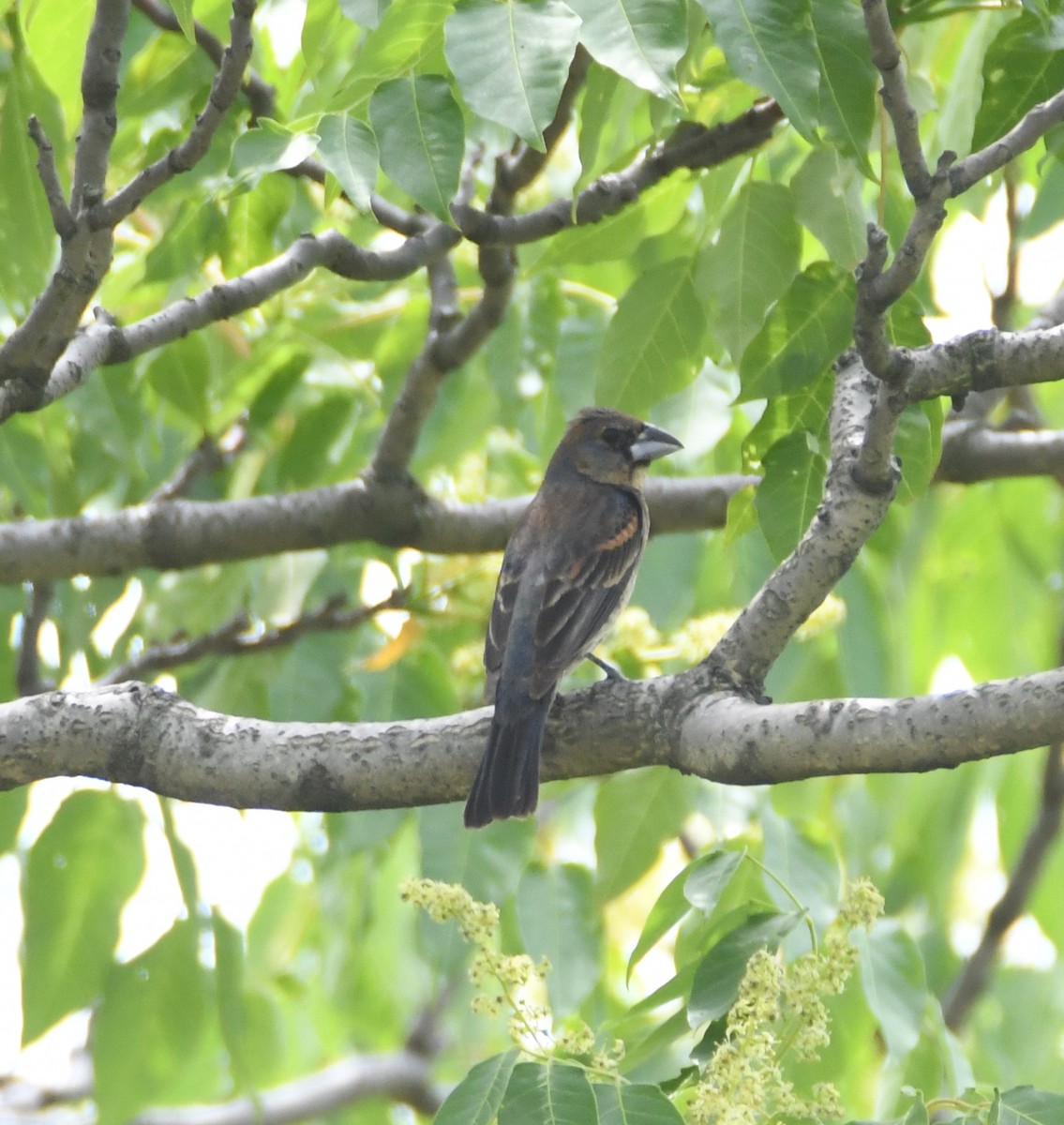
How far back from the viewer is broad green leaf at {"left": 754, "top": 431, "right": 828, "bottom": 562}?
3602 mm

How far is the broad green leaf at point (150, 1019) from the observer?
448 cm

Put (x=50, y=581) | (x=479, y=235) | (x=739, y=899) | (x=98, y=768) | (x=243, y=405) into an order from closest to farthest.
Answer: (x=98, y=768) → (x=739, y=899) → (x=479, y=235) → (x=50, y=581) → (x=243, y=405)

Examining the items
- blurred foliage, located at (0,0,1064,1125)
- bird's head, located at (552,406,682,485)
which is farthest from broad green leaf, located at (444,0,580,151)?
bird's head, located at (552,406,682,485)

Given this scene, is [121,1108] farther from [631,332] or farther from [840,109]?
[840,109]

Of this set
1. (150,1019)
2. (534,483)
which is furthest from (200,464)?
(150,1019)

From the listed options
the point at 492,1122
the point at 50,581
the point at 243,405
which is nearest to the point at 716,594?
the point at 243,405

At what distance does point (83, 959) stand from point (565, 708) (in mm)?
1713

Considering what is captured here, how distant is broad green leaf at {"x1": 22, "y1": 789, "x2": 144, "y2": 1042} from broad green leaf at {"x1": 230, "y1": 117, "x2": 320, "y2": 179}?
231 centimetres

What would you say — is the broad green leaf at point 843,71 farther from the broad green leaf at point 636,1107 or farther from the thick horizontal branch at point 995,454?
the thick horizontal branch at point 995,454

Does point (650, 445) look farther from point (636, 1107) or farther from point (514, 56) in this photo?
point (636, 1107)

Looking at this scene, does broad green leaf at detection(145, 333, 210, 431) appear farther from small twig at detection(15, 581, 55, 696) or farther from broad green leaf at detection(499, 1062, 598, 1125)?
broad green leaf at detection(499, 1062, 598, 1125)

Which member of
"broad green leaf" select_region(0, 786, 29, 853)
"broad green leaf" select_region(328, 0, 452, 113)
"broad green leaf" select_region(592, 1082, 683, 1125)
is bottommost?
"broad green leaf" select_region(592, 1082, 683, 1125)

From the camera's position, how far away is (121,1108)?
446cm

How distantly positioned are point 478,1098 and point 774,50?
2.09 m
